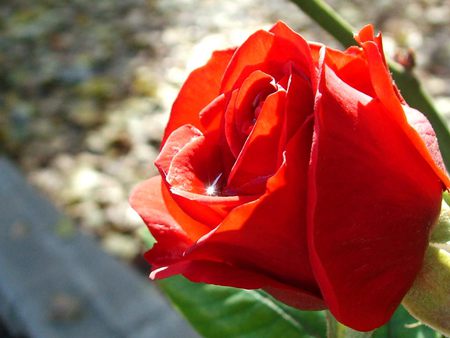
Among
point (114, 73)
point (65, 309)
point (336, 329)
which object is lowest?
point (65, 309)

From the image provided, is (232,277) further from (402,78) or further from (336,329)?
(402,78)

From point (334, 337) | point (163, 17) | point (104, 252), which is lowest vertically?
point (104, 252)

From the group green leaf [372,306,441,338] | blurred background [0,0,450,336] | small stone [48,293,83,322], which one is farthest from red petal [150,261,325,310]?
blurred background [0,0,450,336]

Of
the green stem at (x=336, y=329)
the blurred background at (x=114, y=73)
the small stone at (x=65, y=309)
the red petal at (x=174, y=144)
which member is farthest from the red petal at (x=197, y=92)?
the blurred background at (x=114, y=73)

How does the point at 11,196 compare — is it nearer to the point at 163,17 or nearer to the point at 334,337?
the point at 163,17

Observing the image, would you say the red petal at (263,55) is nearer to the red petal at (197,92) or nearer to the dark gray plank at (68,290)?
the red petal at (197,92)

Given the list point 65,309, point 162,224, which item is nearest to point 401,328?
point 162,224

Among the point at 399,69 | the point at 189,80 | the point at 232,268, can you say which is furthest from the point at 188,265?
the point at 399,69
